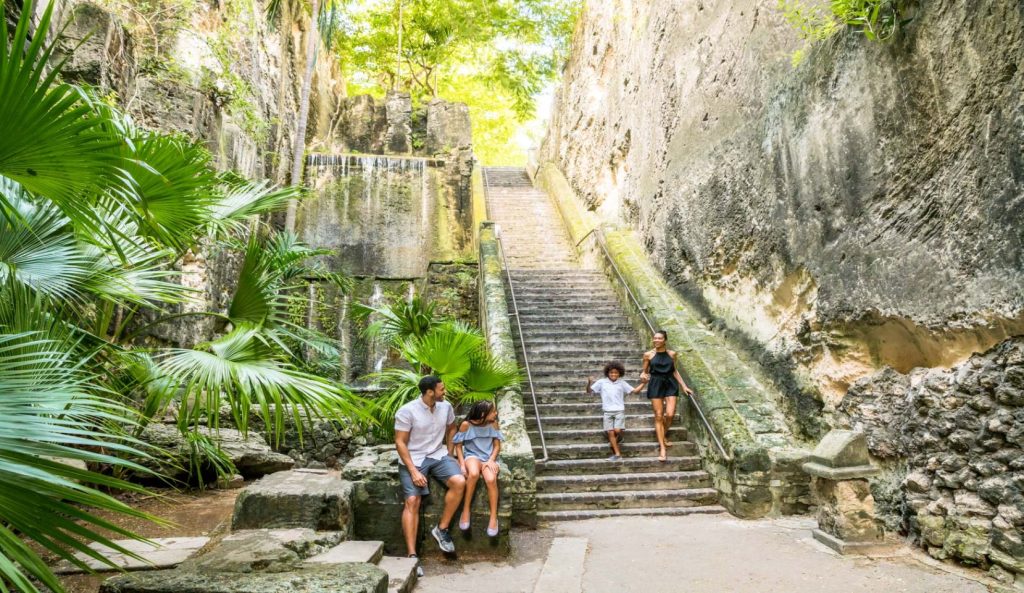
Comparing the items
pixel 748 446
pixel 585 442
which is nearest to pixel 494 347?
pixel 585 442

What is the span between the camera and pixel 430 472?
4617 mm

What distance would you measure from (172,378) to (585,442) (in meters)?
4.44

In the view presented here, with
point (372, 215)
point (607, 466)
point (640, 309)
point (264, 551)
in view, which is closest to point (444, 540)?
point (264, 551)

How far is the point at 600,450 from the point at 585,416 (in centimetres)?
58

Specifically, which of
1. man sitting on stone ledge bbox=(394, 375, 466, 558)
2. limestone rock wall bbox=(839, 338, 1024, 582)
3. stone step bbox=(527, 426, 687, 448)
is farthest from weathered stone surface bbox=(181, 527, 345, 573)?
limestone rock wall bbox=(839, 338, 1024, 582)

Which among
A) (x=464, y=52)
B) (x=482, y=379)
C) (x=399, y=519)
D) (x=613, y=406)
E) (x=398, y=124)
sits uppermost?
(x=464, y=52)

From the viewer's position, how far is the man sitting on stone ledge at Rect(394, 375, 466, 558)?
4480mm

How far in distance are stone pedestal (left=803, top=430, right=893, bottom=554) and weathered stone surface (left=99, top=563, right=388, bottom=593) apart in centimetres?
325

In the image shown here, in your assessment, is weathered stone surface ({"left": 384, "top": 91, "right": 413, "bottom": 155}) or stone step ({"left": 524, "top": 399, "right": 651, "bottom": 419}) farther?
weathered stone surface ({"left": 384, "top": 91, "right": 413, "bottom": 155})

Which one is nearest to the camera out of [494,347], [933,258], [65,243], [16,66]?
[16,66]

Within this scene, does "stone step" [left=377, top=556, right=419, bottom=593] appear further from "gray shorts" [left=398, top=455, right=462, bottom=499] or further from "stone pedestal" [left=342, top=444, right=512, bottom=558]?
"gray shorts" [left=398, top=455, right=462, bottom=499]

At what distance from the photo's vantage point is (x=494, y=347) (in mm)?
7621

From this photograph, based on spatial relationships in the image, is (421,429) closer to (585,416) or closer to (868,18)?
(585,416)

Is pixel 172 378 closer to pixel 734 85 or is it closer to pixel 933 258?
pixel 933 258
